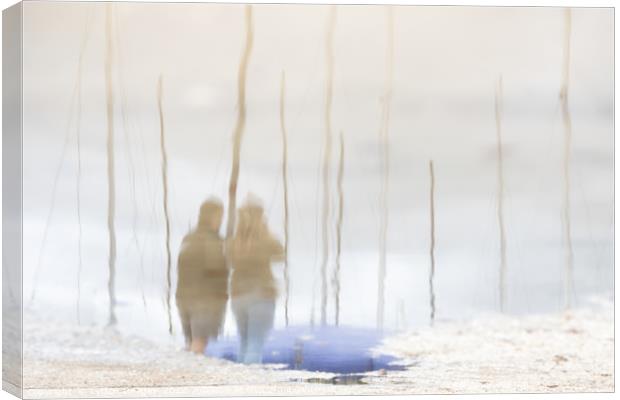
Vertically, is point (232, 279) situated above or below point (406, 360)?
above

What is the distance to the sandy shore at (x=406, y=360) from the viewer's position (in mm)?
6641

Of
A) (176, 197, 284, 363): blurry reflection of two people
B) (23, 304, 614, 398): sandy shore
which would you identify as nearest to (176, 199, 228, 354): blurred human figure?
(176, 197, 284, 363): blurry reflection of two people

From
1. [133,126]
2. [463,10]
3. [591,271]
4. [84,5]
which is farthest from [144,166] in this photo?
[591,271]

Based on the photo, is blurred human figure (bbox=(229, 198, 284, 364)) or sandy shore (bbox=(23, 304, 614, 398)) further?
blurred human figure (bbox=(229, 198, 284, 364))

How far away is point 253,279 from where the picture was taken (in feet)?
22.2

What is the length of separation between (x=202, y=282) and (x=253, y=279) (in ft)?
0.89

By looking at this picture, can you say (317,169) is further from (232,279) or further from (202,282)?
(202,282)

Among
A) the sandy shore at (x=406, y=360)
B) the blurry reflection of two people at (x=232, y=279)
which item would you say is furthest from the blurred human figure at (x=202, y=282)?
the sandy shore at (x=406, y=360)

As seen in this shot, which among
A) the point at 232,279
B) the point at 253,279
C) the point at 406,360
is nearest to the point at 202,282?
the point at 232,279

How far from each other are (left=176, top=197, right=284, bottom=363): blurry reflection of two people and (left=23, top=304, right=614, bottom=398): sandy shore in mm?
156

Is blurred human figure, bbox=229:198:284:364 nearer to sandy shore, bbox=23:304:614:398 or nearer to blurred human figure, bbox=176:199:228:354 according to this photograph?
blurred human figure, bbox=176:199:228:354

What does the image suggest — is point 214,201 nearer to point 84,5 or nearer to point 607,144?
point 84,5

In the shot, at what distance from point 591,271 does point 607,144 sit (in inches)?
27.9

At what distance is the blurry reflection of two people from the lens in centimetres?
673
